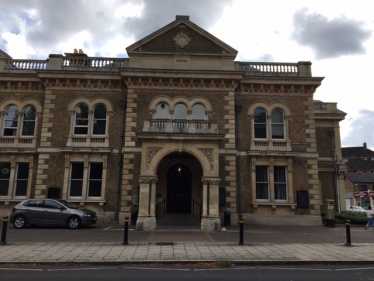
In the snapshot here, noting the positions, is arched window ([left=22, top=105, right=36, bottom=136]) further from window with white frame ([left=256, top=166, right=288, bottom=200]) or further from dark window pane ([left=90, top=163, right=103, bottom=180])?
window with white frame ([left=256, top=166, right=288, bottom=200])

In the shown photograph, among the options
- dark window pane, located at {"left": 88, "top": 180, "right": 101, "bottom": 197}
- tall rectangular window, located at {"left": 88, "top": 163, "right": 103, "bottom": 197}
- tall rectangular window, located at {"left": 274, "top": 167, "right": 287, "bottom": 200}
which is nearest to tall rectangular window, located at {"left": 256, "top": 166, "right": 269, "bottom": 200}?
tall rectangular window, located at {"left": 274, "top": 167, "right": 287, "bottom": 200}

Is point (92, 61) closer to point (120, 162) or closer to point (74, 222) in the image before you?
point (120, 162)

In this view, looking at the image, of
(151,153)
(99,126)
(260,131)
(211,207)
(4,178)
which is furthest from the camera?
(260,131)

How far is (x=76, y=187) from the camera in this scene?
20.0 m

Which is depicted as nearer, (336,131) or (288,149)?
(288,149)

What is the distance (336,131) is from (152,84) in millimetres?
15996

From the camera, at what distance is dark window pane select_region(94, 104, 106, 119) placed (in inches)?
821

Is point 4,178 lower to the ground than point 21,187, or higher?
higher

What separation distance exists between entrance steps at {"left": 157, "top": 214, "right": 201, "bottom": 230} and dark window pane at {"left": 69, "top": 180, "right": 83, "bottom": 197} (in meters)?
5.43

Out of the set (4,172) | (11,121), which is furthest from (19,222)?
(11,121)

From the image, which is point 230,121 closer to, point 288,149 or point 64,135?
point 288,149

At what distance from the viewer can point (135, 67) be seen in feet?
66.6

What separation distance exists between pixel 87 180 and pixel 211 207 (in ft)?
28.3

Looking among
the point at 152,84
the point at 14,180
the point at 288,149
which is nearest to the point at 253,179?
the point at 288,149
